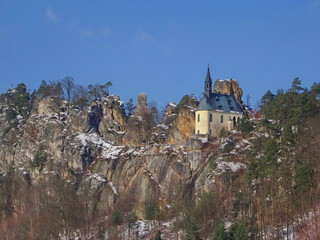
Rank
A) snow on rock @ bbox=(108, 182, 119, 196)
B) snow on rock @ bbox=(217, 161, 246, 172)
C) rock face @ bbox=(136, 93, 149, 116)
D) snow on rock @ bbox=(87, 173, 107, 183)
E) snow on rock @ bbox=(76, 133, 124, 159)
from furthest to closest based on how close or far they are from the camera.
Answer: rock face @ bbox=(136, 93, 149, 116) → snow on rock @ bbox=(76, 133, 124, 159) → snow on rock @ bbox=(87, 173, 107, 183) → snow on rock @ bbox=(108, 182, 119, 196) → snow on rock @ bbox=(217, 161, 246, 172)

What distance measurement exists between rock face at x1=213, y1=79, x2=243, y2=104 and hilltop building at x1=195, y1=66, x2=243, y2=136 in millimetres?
4082

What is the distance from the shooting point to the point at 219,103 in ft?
309

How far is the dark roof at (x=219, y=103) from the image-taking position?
305ft

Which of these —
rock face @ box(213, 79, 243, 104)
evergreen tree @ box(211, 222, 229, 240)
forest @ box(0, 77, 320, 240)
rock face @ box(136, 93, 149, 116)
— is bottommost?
evergreen tree @ box(211, 222, 229, 240)

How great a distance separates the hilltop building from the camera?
91562mm

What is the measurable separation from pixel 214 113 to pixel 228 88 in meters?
9.14

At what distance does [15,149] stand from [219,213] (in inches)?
1562

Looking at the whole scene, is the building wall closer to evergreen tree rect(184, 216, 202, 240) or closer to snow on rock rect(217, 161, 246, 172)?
snow on rock rect(217, 161, 246, 172)

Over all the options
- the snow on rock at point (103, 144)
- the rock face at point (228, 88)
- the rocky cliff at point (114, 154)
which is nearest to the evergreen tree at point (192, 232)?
the rocky cliff at point (114, 154)

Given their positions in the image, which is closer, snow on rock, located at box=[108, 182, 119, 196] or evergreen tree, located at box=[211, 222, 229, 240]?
evergreen tree, located at box=[211, 222, 229, 240]

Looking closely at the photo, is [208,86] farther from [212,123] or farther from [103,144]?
[103,144]

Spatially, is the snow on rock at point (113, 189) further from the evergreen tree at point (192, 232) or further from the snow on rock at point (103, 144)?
the evergreen tree at point (192, 232)

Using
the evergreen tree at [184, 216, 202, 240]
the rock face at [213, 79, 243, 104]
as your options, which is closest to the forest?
the evergreen tree at [184, 216, 202, 240]

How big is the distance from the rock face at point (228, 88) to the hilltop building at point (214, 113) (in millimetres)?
4082
